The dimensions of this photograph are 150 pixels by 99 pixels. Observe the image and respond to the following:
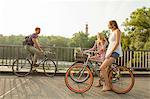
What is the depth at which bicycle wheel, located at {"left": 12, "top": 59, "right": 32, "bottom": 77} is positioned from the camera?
9.49 metres

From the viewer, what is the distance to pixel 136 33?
22.7 m

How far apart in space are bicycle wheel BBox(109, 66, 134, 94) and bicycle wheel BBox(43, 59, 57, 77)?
121 inches

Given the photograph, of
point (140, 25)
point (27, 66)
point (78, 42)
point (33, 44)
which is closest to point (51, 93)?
point (33, 44)

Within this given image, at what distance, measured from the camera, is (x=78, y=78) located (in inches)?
278

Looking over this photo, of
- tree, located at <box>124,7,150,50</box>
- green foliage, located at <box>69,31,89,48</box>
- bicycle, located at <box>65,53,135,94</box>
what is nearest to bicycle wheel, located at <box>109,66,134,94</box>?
bicycle, located at <box>65,53,135,94</box>

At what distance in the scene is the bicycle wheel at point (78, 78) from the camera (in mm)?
6801

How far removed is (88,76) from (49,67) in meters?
3.26

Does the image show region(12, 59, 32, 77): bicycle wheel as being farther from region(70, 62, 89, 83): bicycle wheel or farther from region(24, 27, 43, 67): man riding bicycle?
region(70, 62, 89, 83): bicycle wheel

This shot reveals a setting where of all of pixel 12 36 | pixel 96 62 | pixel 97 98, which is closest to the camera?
pixel 97 98

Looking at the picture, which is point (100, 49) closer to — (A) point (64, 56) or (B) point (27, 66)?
(B) point (27, 66)

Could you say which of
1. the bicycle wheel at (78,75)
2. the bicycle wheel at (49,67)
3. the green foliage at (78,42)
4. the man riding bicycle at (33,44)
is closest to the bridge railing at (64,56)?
the bicycle wheel at (49,67)

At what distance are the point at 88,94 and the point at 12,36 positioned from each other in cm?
774

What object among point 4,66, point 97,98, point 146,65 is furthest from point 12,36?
point 97,98

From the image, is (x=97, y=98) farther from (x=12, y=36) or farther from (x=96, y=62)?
(x=12, y=36)
